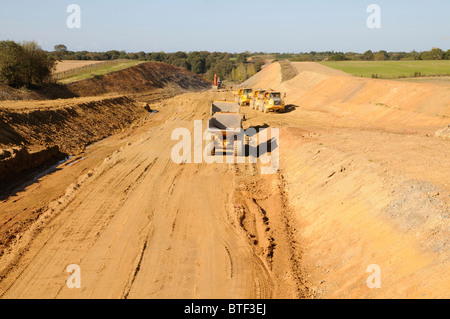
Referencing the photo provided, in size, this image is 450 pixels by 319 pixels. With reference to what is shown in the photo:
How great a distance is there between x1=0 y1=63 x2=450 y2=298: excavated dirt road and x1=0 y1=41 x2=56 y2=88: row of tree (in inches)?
947

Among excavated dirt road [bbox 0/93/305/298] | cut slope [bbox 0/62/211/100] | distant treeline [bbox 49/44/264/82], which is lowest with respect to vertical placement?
excavated dirt road [bbox 0/93/305/298]

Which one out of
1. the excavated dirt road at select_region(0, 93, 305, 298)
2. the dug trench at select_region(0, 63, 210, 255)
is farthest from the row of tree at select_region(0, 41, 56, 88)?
the excavated dirt road at select_region(0, 93, 305, 298)

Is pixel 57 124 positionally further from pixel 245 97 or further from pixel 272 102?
pixel 245 97

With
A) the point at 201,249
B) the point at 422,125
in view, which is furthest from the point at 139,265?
the point at 422,125

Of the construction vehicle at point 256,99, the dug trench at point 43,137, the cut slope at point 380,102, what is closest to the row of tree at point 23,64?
the dug trench at point 43,137

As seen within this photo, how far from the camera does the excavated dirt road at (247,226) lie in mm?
7805

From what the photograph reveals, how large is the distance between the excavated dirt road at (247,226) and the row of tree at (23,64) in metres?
24.0

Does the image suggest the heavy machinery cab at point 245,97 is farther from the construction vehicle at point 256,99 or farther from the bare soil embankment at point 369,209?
the bare soil embankment at point 369,209

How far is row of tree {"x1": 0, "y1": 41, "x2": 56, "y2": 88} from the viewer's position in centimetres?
3541

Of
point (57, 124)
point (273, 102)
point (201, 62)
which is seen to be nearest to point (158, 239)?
point (57, 124)

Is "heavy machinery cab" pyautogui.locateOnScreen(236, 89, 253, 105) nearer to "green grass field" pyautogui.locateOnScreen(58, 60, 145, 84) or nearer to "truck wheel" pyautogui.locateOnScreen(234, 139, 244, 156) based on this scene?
"truck wheel" pyautogui.locateOnScreen(234, 139, 244, 156)

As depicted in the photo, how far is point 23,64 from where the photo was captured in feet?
119

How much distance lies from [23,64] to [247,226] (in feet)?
116
